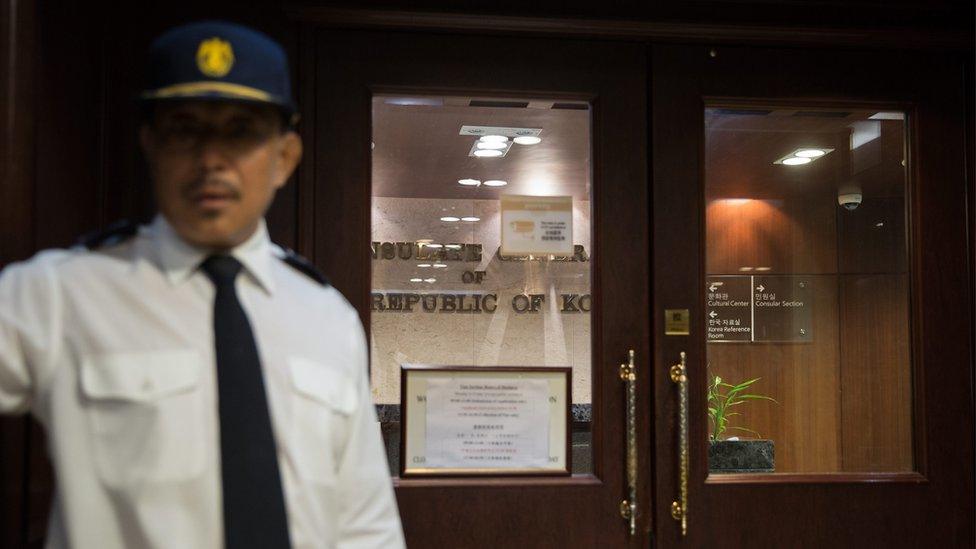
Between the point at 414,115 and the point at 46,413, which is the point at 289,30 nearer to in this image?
the point at 414,115

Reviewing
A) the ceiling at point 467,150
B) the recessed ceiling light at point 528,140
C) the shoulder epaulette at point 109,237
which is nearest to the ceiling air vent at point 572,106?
the ceiling at point 467,150

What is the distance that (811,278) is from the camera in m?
→ 2.94

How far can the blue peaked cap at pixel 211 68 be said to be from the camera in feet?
4.74

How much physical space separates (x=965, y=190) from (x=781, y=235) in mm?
606

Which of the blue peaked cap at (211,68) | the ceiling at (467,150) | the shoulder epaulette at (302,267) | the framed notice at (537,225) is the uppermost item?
the ceiling at (467,150)

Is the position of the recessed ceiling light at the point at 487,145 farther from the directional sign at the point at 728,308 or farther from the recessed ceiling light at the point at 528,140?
the directional sign at the point at 728,308

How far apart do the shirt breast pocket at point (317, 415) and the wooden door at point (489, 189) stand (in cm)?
109

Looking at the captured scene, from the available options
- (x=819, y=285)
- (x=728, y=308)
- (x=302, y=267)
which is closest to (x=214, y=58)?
(x=302, y=267)

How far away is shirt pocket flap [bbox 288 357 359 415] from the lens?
5.06ft

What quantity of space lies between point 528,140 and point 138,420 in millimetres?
1716

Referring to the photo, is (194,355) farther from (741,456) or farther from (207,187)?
(741,456)

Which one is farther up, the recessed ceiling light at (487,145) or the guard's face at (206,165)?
the recessed ceiling light at (487,145)

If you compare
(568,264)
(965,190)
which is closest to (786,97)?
(965,190)

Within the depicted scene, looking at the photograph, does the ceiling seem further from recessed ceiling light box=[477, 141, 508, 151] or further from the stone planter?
the stone planter
